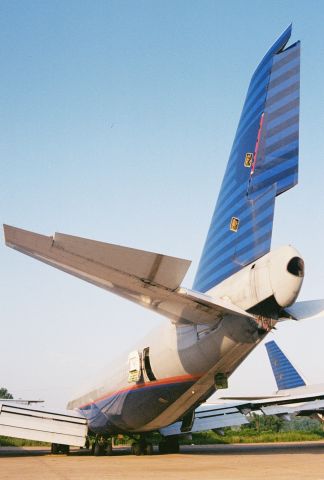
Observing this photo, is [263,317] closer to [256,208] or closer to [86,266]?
[256,208]

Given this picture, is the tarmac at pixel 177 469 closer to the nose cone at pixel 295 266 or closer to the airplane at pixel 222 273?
the airplane at pixel 222 273

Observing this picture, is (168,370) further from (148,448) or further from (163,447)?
(163,447)

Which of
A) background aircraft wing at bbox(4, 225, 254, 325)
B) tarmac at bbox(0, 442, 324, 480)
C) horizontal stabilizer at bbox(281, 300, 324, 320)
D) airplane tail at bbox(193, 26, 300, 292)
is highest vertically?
airplane tail at bbox(193, 26, 300, 292)

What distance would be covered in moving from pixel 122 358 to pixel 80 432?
96.4 inches

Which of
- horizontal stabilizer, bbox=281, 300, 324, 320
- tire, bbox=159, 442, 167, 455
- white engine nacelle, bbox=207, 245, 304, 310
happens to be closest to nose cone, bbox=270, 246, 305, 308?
white engine nacelle, bbox=207, 245, 304, 310

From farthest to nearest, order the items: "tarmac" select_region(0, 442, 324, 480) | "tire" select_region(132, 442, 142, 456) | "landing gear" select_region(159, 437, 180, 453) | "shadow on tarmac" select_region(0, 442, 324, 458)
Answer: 1. "landing gear" select_region(159, 437, 180, 453)
2. "shadow on tarmac" select_region(0, 442, 324, 458)
3. "tire" select_region(132, 442, 142, 456)
4. "tarmac" select_region(0, 442, 324, 480)

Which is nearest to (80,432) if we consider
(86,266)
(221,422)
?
(221,422)

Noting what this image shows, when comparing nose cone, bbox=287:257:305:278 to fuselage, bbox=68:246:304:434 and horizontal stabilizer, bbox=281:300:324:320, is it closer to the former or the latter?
fuselage, bbox=68:246:304:434

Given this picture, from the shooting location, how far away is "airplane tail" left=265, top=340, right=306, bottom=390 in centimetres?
3253

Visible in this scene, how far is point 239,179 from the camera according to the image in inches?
403

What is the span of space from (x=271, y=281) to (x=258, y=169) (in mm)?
2869

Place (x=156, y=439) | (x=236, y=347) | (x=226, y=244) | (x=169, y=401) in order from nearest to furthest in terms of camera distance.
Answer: (x=236, y=347), (x=226, y=244), (x=169, y=401), (x=156, y=439)

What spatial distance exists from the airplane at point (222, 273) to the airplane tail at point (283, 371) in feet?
73.2

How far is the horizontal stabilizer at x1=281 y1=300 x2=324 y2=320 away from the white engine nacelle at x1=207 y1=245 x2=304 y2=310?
2.84ft
